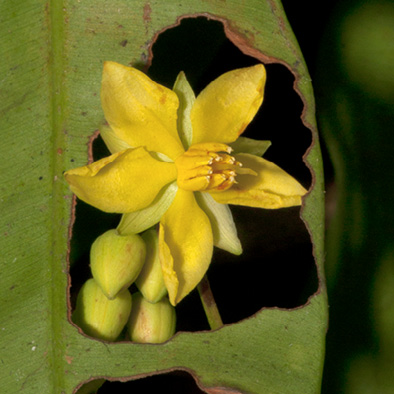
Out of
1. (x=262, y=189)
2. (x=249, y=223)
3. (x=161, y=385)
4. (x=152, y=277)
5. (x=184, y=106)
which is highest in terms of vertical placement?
(x=184, y=106)

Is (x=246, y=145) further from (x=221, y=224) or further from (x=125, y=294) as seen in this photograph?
(x=125, y=294)

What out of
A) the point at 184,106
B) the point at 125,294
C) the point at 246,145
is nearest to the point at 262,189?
the point at 246,145

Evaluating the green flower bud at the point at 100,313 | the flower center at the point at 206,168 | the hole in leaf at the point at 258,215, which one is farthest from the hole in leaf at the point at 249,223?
the flower center at the point at 206,168

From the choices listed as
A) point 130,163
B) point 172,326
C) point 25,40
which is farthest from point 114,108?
point 172,326

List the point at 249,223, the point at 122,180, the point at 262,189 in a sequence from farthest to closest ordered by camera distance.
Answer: the point at 249,223 < the point at 262,189 < the point at 122,180

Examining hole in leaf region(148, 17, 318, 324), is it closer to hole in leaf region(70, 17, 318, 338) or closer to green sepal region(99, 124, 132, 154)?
hole in leaf region(70, 17, 318, 338)

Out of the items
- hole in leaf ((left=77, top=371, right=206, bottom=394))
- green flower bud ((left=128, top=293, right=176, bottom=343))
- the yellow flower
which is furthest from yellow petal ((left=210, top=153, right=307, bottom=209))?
hole in leaf ((left=77, top=371, right=206, bottom=394))

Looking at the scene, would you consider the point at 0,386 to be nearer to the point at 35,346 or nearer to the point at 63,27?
the point at 35,346
